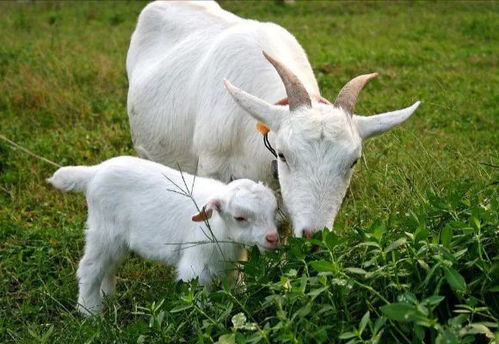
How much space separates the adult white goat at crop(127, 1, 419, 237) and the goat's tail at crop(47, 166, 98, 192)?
0.79m

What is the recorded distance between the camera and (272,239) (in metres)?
3.80

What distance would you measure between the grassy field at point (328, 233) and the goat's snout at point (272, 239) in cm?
18

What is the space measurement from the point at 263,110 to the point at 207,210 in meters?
0.67

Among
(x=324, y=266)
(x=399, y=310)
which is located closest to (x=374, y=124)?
(x=324, y=266)

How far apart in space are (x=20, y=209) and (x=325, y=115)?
321 cm

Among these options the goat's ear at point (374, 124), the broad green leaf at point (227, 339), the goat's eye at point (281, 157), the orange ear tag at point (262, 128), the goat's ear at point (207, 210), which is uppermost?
the goat's ear at point (374, 124)

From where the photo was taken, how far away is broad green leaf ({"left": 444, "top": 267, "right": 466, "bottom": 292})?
3061 mm

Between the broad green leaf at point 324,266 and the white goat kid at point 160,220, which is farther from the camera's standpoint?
the white goat kid at point 160,220

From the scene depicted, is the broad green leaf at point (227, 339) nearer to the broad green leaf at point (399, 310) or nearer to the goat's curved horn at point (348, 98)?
the broad green leaf at point (399, 310)

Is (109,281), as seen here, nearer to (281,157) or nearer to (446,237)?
(281,157)

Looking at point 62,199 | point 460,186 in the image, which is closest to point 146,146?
point 62,199

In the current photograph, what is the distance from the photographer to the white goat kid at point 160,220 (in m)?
3.94

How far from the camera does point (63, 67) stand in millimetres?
9812

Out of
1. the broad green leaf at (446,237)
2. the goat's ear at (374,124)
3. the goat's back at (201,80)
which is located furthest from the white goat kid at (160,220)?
the broad green leaf at (446,237)
